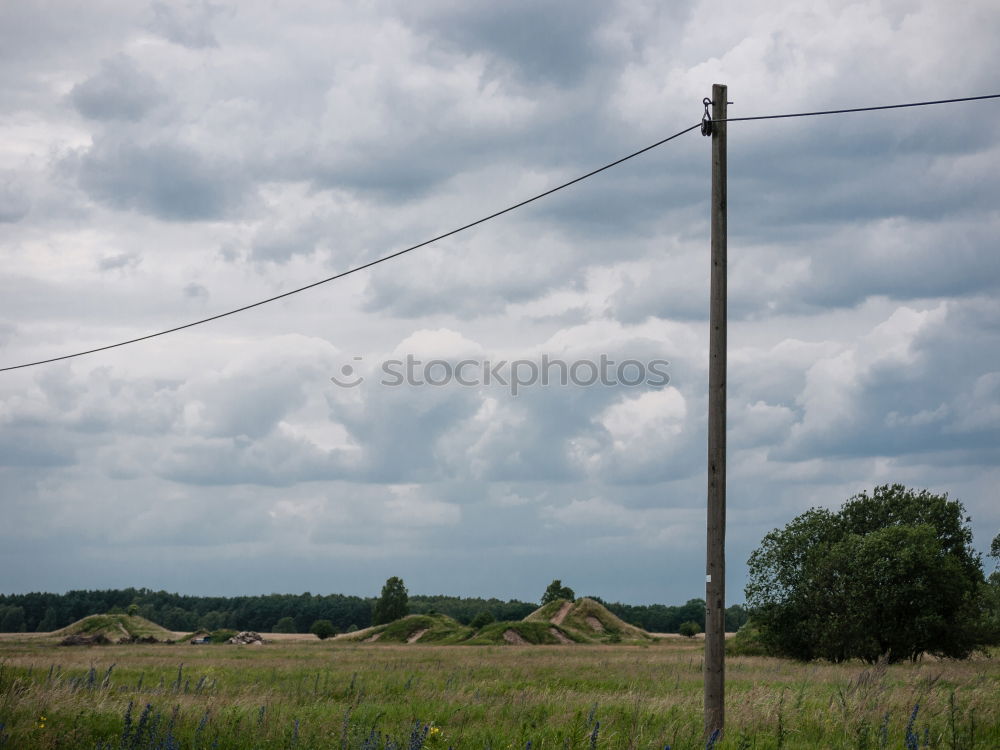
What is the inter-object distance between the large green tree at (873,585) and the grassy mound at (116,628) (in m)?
58.6

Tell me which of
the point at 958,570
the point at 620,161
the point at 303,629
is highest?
the point at 620,161

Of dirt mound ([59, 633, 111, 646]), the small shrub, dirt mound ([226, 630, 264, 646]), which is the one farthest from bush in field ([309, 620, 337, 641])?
dirt mound ([59, 633, 111, 646])

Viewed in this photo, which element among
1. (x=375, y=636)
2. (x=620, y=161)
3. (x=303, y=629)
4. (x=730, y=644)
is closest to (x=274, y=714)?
(x=620, y=161)

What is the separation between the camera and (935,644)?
1619 inches

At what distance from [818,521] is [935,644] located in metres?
8.02

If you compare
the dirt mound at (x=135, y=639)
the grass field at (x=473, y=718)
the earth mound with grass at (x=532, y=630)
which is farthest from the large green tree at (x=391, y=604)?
the grass field at (x=473, y=718)

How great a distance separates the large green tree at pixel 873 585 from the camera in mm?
40219

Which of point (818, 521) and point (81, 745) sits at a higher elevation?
point (818, 521)

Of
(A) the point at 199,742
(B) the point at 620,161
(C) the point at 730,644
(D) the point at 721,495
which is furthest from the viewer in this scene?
(C) the point at 730,644

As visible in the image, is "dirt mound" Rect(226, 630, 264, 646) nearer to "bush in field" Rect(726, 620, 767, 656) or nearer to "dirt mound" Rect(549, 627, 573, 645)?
"dirt mound" Rect(549, 627, 573, 645)

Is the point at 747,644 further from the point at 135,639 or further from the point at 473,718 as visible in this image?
the point at 135,639

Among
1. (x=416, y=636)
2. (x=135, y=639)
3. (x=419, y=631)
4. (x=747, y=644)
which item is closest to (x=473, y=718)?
(x=747, y=644)

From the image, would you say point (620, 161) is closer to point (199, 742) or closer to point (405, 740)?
point (405, 740)

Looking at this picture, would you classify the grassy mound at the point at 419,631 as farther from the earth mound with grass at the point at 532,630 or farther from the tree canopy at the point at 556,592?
the tree canopy at the point at 556,592
